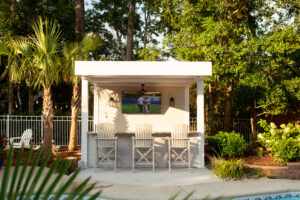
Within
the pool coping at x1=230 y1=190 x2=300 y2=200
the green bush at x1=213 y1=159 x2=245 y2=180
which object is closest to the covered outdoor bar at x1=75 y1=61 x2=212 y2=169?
the green bush at x1=213 y1=159 x2=245 y2=180

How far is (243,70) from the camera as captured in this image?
10.8 meters

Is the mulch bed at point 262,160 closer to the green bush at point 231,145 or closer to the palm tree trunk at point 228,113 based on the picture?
the green bush at point 231,145

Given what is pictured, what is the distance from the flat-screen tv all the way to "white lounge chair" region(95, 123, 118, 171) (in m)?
2.54

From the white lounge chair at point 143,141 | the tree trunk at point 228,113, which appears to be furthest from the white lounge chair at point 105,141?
the tree trunk at point 228,113

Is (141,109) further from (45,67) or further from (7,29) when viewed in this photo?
(7,29)

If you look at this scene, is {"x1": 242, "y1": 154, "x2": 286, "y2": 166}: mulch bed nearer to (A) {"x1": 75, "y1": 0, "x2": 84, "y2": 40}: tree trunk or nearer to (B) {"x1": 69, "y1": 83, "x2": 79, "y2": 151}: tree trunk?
(B) {"x1": 69, "y1": 83, "x2": 79, "y2": 151}: tree trunk

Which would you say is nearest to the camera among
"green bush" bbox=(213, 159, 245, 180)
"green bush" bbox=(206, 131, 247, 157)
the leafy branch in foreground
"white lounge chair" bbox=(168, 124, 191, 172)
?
the leafy branch in foreground

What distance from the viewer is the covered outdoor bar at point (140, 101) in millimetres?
8758

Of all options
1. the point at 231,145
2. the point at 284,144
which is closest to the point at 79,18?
the point at 231,145

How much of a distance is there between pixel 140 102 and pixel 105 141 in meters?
3.02

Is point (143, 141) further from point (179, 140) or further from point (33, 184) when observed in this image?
point (33, 184)

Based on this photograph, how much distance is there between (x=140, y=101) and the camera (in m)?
11.3

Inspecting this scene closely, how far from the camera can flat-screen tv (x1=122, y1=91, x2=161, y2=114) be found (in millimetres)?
11234

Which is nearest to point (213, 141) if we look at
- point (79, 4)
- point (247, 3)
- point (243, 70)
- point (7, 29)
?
point (243, 70)
